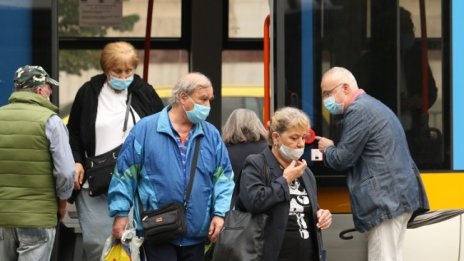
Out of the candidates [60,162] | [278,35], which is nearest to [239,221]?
[60,162]

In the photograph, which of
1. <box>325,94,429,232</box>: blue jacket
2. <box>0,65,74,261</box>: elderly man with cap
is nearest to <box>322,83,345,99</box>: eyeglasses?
<box>325,94,429,232</box>: blue jacket

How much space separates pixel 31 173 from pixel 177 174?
39.2 inches

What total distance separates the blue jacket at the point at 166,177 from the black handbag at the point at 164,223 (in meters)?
0.05

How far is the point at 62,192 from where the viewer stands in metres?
6.63

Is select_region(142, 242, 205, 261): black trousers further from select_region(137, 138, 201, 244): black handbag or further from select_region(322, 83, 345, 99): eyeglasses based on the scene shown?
select_region(322, 83, 345, 99): eyeglasses

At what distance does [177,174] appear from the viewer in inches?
237

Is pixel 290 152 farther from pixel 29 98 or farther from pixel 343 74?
pixel 29 98

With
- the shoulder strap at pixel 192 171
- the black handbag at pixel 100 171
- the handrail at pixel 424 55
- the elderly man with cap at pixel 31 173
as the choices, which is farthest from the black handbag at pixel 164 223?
the handrail at pixel 424 55

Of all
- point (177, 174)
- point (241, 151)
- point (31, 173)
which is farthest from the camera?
point (241, 151)

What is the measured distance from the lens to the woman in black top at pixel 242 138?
7477 millimetres

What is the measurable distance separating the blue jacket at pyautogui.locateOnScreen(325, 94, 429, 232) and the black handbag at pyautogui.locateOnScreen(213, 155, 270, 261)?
101 cm

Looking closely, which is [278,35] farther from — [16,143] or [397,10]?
[16,143]

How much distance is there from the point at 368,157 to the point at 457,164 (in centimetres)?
100

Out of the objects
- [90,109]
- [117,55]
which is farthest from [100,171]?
[117,55]
